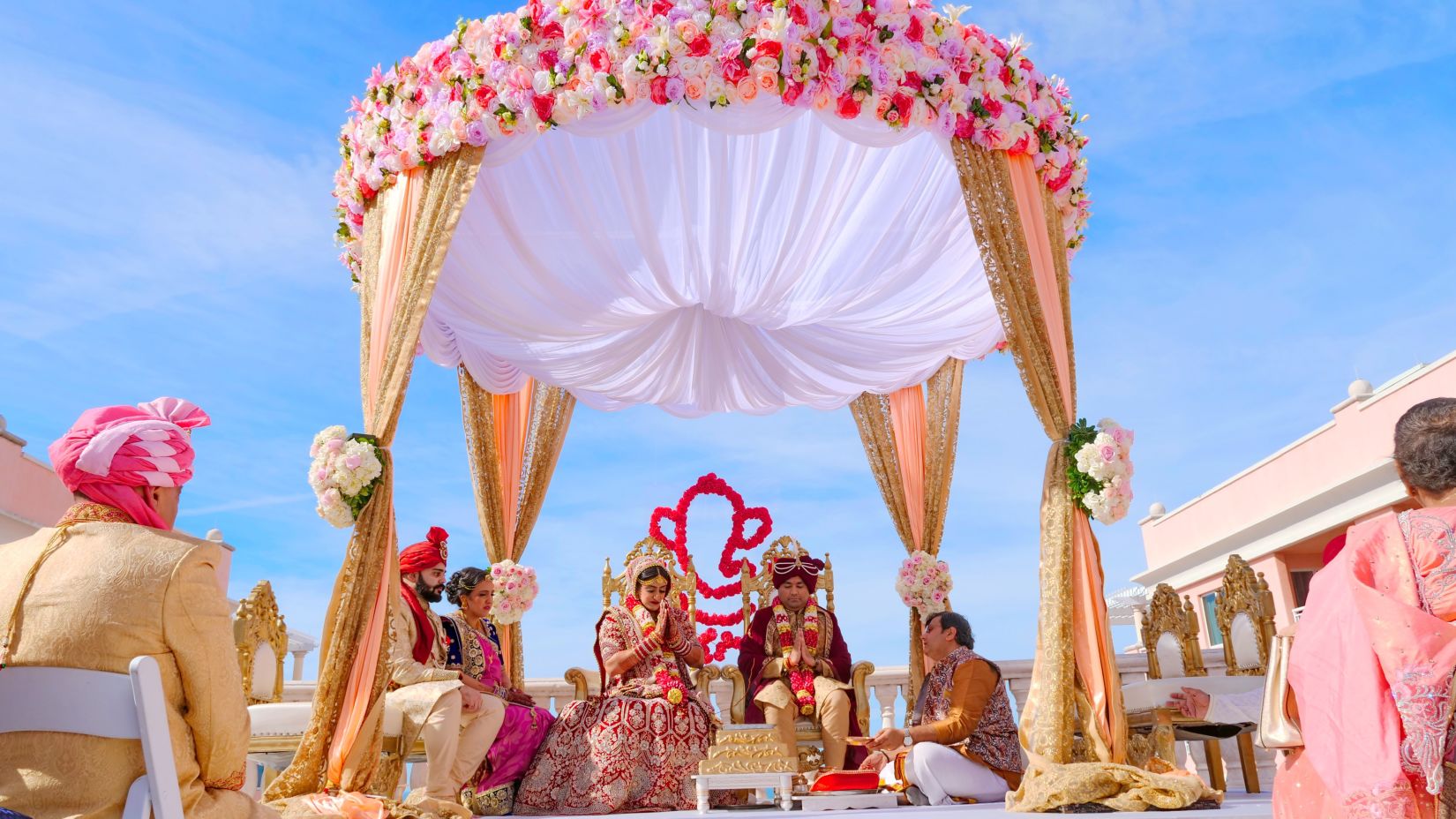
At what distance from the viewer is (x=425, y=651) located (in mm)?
5520

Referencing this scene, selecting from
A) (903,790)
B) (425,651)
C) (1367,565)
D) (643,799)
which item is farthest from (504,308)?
(1367,565)

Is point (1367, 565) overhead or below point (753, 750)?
overhead

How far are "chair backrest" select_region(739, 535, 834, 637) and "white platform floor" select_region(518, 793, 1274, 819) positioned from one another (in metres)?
2.16

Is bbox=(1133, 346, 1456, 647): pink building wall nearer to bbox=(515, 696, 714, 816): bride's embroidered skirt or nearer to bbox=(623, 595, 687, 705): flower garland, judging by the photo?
bbox=(623, 595, 687, 705): flower garland

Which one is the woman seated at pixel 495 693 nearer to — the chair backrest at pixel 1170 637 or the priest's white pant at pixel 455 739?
the priest's white pant at pixel 455 739

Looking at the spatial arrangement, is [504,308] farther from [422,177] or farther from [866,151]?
[866,151]

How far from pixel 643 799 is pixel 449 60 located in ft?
12.2

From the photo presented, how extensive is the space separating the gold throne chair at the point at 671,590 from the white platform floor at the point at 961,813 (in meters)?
1.54

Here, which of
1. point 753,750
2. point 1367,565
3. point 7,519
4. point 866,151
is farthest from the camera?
point 7,519

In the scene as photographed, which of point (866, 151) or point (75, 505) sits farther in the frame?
point (866, 151)

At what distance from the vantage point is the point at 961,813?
4.50m

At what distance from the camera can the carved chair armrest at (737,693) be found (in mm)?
6742

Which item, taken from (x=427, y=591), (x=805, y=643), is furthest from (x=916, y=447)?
(x=427, y=591)

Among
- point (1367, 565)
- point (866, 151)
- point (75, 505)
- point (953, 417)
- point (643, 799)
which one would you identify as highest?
point (866, 151)
